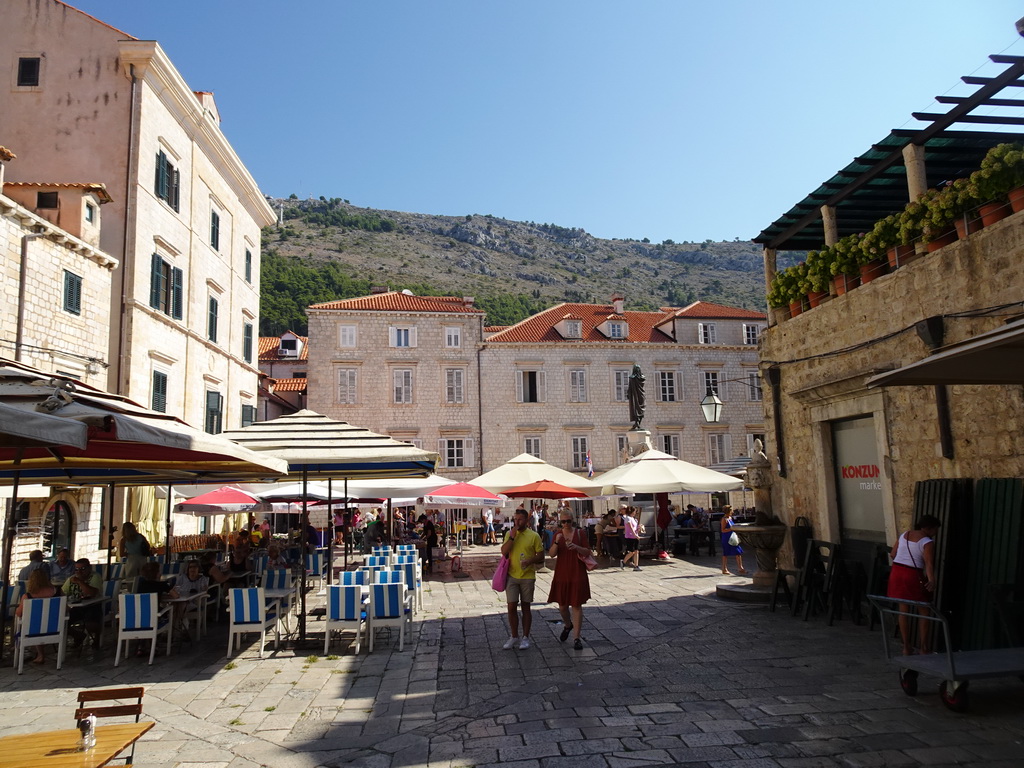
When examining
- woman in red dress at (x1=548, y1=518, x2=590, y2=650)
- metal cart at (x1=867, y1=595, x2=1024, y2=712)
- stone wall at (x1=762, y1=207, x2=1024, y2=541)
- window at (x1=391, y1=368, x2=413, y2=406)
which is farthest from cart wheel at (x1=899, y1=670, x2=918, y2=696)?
window at (x1=391, y1=368, x2=413, y2=406)

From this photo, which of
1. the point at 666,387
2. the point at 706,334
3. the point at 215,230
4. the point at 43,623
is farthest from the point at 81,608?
the point at 706,334

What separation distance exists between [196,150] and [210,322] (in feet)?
16.9

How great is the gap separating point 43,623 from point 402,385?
91.2ft

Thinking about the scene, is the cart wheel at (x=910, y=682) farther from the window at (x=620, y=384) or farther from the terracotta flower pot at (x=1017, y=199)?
the window at (x=620, y=384)

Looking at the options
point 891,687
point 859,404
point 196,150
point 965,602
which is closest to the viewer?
point 891,687

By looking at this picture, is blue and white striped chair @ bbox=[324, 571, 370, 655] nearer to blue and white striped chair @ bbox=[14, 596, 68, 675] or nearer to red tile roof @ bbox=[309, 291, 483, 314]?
blue and white striped chair @ bbox=[14, 596, 68, 675]

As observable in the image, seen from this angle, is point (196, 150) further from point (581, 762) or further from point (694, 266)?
point (694, 266)

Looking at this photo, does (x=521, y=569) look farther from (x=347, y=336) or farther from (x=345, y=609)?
(x=347, y=336)

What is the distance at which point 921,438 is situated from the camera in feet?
26.9

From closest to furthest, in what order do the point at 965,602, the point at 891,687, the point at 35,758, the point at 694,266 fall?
the point at 35,758 → the point at 891,687 → the point at 965,602 → the point at 694,266

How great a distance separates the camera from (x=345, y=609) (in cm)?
837

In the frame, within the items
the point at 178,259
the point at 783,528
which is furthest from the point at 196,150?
the point at 783,528

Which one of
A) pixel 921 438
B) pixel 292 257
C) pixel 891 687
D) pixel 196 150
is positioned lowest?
pixel 891 687

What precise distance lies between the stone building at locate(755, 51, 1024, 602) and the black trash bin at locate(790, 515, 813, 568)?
0.43 ft
